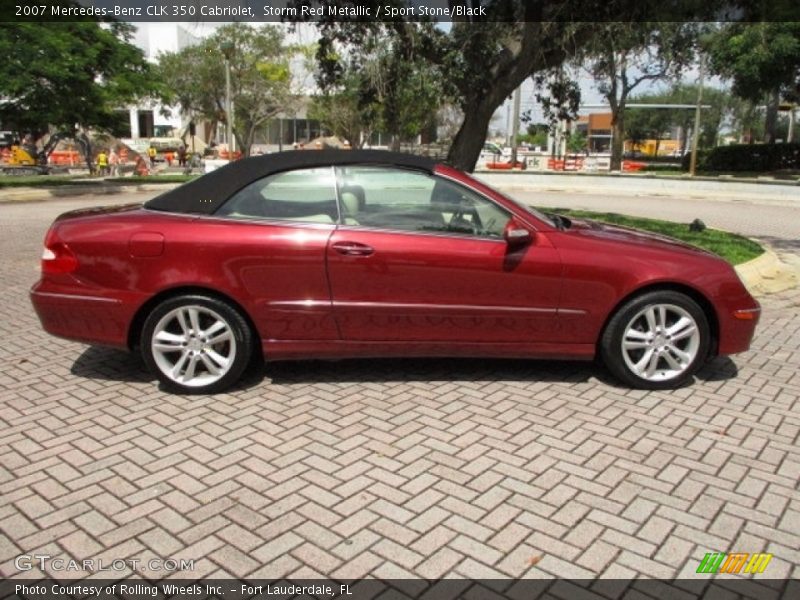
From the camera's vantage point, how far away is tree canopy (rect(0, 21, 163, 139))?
19984 mm

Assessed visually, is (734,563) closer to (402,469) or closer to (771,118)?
(402,469)

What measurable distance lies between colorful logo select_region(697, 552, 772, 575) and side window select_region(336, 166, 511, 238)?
2358 mm

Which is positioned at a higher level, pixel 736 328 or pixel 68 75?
pixel 68 75

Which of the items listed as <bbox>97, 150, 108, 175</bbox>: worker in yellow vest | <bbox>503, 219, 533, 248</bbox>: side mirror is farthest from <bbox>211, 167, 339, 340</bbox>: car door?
<bbox>97, 150, 108, 175</bbox>: worker in yellow vest

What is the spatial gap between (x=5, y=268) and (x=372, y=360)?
20.7ft

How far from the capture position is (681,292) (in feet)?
15.6

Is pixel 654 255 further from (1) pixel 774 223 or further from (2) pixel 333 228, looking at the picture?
(1) pixel 774 223

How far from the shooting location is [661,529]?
311 centimetres

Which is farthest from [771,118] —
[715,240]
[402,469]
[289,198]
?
[402,469]

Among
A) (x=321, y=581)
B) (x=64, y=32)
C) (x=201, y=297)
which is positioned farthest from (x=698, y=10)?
(x=64, y=32)

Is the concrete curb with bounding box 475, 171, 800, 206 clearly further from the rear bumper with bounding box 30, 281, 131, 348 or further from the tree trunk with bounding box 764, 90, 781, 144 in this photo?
the rear bumper with bounding box 30, 281, 131, 348

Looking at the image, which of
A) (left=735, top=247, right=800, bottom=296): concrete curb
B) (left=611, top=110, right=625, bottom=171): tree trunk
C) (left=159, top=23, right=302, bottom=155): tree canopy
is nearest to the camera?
(left=735, top=247, right=800, bottom=296): concrete curb

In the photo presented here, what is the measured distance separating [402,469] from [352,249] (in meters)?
1.50

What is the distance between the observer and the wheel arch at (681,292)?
4.68 meters
